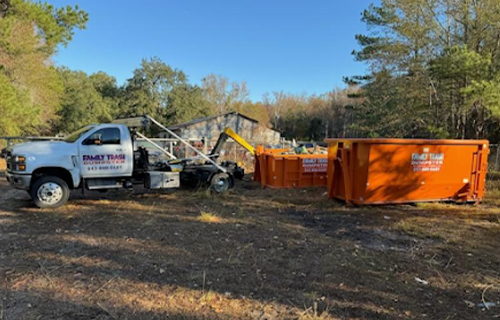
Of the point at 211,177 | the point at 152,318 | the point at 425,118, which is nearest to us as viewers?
the point at 152,318

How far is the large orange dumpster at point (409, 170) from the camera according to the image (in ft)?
26.9

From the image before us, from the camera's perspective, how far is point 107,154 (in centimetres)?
863

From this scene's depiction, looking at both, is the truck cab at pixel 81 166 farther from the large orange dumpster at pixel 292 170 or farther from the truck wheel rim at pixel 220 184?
the large orange dumpster at pixel 292 170

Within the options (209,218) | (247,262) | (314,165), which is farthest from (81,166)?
(314,165)

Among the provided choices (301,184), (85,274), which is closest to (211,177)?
(301,184)

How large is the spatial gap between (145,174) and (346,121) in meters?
66.1

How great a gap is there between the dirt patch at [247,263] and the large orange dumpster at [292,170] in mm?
3204

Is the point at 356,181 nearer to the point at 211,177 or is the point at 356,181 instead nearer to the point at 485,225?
the point at 485,225

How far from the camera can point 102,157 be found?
28.1 ft

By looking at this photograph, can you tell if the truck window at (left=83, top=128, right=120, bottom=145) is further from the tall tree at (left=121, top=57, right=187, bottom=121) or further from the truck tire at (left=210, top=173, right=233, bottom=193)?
the tall tree at (left=121, top=57, right=187, bottom=121)

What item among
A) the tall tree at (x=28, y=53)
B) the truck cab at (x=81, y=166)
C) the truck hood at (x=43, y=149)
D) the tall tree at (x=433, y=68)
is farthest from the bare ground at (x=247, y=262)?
the tall tree at (x=28, y=53)

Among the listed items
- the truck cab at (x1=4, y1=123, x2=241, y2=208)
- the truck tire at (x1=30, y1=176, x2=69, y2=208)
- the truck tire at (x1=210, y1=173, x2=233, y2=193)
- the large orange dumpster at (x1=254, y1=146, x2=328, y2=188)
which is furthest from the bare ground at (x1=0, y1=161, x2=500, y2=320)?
the large orange dumpster at (x1=254, y1=146, x2=328, y2=188)

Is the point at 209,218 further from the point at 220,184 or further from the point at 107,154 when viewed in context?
the point at 220,184

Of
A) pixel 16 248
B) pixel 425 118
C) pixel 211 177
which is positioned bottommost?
pixel 16 248
